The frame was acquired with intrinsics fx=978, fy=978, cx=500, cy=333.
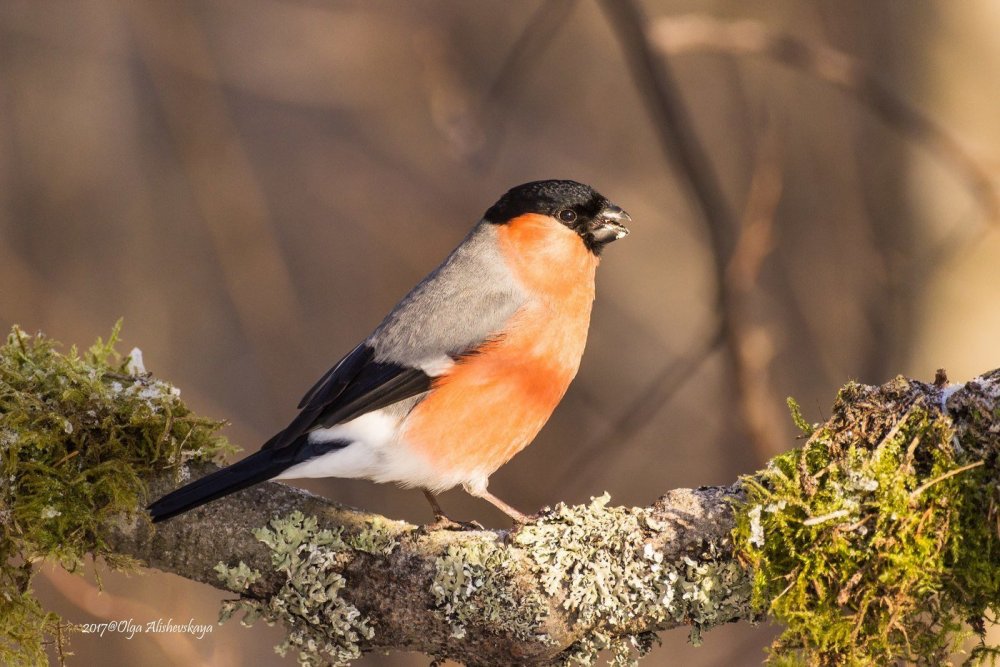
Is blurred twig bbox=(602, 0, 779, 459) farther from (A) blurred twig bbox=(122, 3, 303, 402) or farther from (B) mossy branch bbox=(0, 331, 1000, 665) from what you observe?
(A) blurred twig bbox=(122, 3, 303, 402)

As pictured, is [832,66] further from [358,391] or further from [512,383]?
[358,391]

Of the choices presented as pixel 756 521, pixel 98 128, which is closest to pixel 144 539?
pixel 756 521

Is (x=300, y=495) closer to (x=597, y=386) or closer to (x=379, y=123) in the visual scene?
(x=597, y=386)

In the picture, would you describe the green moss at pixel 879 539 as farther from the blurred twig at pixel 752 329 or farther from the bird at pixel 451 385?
the blurred twig at pixel 752 329

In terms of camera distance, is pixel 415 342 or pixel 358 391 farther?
pixel 415 342

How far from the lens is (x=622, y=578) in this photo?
2086mm

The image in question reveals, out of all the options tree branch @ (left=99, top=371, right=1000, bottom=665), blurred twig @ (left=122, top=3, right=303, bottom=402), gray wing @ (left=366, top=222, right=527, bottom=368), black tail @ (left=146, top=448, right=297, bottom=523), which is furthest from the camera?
blurred twig @ (left=122, top=3, right=303, bottom=402)

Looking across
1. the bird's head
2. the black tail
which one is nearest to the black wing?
the black tail

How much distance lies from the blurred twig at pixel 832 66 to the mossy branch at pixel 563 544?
2.02 m

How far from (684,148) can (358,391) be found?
1.68 meters

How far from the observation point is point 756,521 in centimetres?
194

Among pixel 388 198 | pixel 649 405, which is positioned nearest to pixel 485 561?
pixel 649 405

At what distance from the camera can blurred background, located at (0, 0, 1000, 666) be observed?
562cm

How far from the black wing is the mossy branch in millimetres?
391
